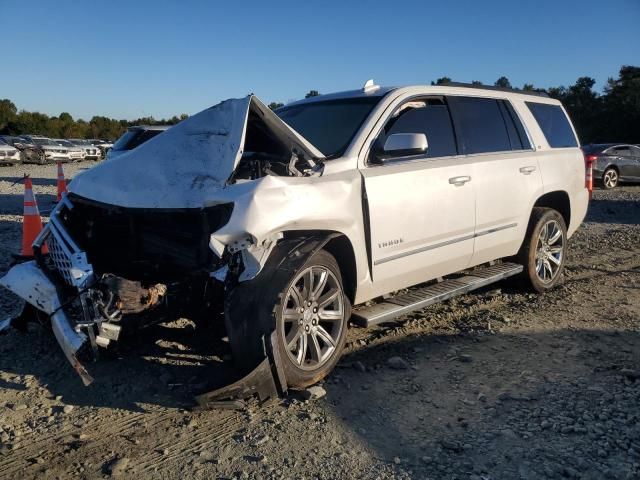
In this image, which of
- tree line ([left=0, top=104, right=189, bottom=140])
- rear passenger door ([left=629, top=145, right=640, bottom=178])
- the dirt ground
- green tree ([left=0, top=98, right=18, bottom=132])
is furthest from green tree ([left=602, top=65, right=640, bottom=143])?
green tree ([left=0, top=98, right=18, bottom=132])

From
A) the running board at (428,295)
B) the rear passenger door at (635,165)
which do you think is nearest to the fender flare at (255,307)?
the running board at (428,295)

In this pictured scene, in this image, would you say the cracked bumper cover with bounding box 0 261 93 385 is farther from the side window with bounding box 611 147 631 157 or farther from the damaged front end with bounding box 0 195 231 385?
the side window with bounding box 611 147 631 157

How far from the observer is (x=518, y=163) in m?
5.34

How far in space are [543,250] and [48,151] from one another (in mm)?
30758

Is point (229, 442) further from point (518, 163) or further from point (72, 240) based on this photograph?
point (518, 163)

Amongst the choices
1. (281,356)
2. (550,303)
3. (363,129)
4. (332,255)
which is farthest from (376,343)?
(550,303)

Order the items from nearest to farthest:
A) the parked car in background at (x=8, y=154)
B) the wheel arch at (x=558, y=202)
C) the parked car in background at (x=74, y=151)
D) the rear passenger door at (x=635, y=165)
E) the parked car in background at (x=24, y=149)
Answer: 1. the wheel arch at (x=558, y=202)
2. the rear passenger door at (x=635, y=165)
3. the parked car in background at (x=8, y=154)
4. the parked car in background at (x=24, y=149)
5. the parked car in background at (x=74, y=151)

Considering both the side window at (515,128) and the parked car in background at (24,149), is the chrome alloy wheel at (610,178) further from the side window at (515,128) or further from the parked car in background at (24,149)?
the parked car in background at (24,149)

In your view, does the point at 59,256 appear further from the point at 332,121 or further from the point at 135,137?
the point at 135,137

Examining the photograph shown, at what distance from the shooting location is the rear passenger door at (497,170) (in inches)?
195

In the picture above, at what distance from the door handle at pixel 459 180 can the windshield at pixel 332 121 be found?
889 millimetres

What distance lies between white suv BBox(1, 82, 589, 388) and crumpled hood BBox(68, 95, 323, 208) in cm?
1

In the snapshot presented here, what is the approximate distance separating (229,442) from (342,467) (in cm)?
64

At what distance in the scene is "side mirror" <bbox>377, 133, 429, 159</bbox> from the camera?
3.99 meters
